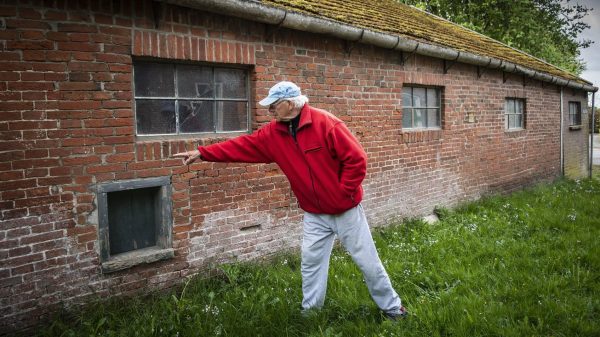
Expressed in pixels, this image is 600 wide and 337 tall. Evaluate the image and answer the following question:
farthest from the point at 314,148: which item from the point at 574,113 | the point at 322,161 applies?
the point at 574,113

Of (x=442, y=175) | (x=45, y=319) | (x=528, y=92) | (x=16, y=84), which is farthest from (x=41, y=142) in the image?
(x=528, y=92)

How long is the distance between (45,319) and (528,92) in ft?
38.2

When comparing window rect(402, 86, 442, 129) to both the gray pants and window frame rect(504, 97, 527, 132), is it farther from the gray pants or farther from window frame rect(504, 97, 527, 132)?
the gray pants

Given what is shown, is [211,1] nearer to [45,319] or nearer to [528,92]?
[45,319]

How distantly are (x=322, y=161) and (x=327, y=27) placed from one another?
99.7 inches

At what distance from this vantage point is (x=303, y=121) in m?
3.54

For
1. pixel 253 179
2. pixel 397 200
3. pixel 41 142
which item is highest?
pixel 41 142

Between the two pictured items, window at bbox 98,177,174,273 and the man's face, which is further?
window at bbox 98,177,174,273

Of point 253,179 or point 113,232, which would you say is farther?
point 253,179

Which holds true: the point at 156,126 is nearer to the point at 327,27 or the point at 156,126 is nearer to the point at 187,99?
the point at 187,99

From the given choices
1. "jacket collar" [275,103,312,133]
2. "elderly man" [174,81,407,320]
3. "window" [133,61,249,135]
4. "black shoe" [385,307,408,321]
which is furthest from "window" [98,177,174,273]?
"black shoe" [385,307,408,321]

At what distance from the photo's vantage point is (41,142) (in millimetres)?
3625

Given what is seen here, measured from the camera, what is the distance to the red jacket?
11.4 ft

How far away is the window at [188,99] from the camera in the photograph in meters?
4.34
